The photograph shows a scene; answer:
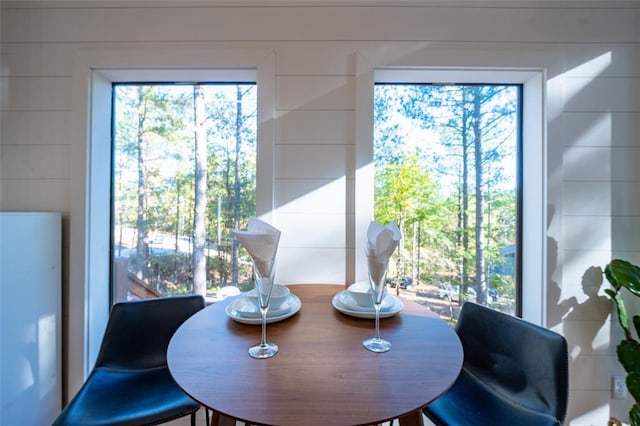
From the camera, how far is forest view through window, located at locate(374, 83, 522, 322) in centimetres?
154

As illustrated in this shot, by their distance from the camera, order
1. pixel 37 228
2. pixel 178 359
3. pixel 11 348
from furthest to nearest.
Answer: pixel 37 228 < pixel 11 348 < pixel 178 359

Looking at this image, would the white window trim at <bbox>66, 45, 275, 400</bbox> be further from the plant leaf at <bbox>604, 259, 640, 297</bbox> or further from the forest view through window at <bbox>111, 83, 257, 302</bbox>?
the plant leaf at <bbox>604, 259, 640, 297</bbox>

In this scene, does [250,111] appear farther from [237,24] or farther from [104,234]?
[104,234]

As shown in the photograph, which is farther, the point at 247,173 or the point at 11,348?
the point at 247,173

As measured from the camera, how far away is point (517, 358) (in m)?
0.94

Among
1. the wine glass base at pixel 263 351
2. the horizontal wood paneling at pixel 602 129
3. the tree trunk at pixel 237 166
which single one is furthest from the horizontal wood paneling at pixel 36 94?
the horizontal wood paneling at pixel 602 129

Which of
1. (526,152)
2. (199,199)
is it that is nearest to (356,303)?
(199,199)

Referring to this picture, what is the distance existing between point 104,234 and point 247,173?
91 cm

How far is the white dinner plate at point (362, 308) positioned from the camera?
34.6 inches

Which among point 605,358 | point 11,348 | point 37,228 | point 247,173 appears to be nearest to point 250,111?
point 247,173

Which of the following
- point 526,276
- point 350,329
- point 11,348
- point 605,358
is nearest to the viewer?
point 350,329

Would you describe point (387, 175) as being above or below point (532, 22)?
below

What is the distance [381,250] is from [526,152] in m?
1.37

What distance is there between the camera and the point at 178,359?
26.1 inches
